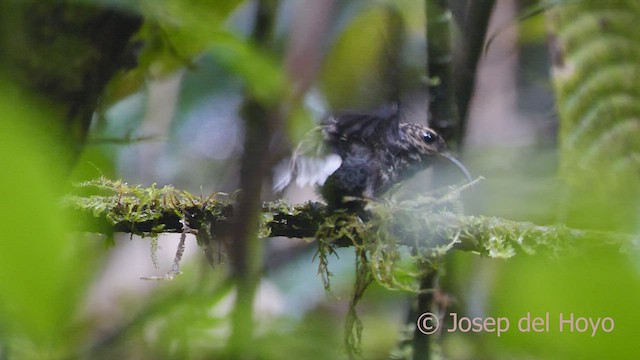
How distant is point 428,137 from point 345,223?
219mm

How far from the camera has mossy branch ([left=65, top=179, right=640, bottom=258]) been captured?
0.76m

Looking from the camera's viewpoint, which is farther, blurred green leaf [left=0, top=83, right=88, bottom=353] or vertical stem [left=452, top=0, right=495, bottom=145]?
vertical stem [left=452, top=0, right=495, bottom=145]

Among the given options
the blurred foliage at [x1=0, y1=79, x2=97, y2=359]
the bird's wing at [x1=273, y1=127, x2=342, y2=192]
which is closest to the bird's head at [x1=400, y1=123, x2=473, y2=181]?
the bird's wing at [x1=273, y1=127, x2=342, y2=192]

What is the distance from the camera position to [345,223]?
0.81 metres

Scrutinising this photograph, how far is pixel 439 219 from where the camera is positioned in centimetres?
77

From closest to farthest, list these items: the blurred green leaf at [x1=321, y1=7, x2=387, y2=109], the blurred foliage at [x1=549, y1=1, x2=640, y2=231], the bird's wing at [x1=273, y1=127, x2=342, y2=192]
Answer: the bird's wing at [x1=273, y1=127, x2=342, y2=192] < the blurred foliage at [x1=549, y1=1, x2=640, y2=231] < the blurred green leaf at [x1=321, y1=7, x2=387, y2=109]

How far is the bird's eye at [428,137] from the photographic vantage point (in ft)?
3.11

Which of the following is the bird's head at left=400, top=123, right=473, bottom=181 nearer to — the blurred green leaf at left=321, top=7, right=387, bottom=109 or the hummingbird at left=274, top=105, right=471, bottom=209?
the hummingbird at left=274, top=105, right=471, bottom=209

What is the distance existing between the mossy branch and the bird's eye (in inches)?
5.3

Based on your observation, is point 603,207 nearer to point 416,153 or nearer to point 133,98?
point 416,153

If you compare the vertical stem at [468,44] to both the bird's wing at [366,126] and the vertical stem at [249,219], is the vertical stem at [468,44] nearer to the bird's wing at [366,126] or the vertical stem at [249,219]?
the bird's wing at [366,126]

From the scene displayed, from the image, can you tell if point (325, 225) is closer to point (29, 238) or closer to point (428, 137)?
point (428, 137)

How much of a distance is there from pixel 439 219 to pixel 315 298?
74 centimetres

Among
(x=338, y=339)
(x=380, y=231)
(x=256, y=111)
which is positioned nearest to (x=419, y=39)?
(x=256, y=111)
